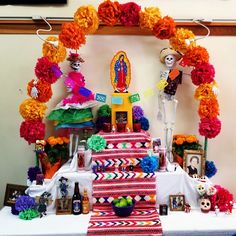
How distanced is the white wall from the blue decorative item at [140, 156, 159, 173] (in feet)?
1.53

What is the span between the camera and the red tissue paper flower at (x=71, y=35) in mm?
2312

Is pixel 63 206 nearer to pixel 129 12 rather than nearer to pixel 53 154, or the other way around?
pixel 53 154

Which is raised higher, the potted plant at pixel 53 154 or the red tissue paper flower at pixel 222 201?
the potted plant at pixel 53 154

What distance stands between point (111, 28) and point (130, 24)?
0.72 feet

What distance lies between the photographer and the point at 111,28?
2646 millimetres

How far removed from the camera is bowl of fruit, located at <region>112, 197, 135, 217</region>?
2.17 metres

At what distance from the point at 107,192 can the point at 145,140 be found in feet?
1.40

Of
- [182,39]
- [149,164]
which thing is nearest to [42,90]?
[149,164]

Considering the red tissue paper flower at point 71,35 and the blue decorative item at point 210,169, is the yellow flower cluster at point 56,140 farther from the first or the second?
the blue decorative item at point 210,169

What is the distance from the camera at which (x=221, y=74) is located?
107 inches

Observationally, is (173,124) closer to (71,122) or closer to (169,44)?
(169,44)

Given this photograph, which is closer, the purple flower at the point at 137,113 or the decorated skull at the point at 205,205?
the decorated skull at the point at 205,205

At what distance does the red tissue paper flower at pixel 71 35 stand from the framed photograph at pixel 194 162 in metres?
1.07

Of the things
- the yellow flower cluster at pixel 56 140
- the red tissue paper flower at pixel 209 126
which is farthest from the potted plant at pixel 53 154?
the red tissue paper flower at pixel 209 126
